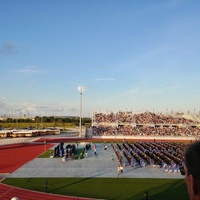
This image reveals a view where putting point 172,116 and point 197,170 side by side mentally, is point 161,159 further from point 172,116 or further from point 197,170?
point 172,116

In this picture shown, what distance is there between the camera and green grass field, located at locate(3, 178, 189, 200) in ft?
65.7

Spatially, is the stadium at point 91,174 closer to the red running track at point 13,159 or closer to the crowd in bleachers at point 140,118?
the red running track at point 13,159

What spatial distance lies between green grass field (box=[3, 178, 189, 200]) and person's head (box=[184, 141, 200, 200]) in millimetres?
18539

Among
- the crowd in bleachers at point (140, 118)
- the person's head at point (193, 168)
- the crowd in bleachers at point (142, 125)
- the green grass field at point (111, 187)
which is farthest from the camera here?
the crowd in bleachers at point (140, 118)

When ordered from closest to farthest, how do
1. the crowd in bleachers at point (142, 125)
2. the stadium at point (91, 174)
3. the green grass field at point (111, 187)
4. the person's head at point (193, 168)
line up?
the person's head at point (193, 168) → the green grass field at point (111, 187) → the stadium at point (91, 174) → the crowd in bleachers at point (142, 125)

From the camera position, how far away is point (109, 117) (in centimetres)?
8306

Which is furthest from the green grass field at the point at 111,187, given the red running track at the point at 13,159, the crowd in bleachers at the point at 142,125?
the crowd in bleachers at the point at 142,125

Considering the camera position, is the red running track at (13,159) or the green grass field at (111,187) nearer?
the green grass field at (111,187)

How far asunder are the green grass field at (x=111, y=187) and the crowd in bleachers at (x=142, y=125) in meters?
43.0

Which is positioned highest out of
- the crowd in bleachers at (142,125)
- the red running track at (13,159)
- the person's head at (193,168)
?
the crowd in bleachers at (142,125)

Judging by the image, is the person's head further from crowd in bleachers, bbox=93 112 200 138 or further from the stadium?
crowd in bleachers, bbox=93 112 200 138

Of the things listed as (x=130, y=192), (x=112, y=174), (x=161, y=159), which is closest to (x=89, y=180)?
(x=112, y=174)

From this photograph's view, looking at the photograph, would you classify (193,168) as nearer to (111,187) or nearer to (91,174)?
(111,187)

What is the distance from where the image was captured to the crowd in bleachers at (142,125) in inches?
2739
